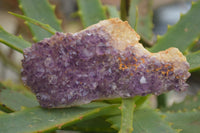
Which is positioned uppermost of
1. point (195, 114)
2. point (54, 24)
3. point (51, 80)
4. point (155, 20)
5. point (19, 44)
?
point (155, 20)

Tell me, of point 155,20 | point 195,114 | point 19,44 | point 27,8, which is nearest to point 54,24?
point 27,8

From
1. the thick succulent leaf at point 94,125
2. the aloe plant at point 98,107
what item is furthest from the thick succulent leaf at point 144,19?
the thick succulent leaf at point 94,125

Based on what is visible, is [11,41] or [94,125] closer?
[11,41]

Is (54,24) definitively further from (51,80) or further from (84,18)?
(51,80)

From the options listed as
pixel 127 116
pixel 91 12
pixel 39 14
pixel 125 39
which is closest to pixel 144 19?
pixel 91 12

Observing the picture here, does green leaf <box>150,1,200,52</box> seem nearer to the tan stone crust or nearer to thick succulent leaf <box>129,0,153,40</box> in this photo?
the tan stone crust

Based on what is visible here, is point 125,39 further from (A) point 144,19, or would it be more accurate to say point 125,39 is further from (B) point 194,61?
(A) point 144,19

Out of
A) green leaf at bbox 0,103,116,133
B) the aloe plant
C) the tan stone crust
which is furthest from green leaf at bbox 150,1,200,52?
green leaf at bbox 0,103,116,133
